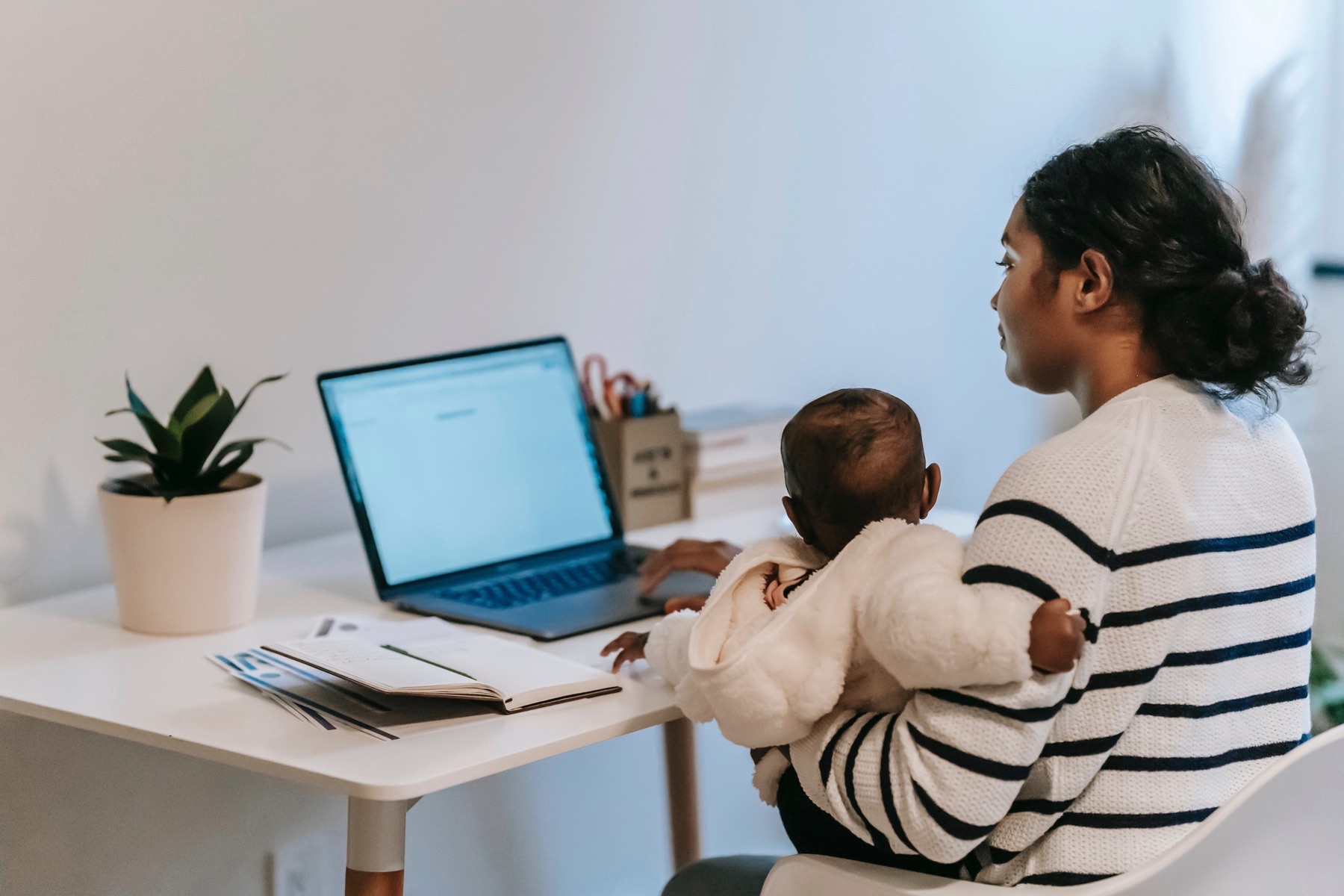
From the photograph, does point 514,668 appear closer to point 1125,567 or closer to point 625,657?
point 625,657

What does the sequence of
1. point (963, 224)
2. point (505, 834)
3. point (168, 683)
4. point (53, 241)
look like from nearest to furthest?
point (168, 683), point (53, 241), point (505, 834), point (963, 224)

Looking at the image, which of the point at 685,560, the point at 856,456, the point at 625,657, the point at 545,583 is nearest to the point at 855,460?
the point at 856,456

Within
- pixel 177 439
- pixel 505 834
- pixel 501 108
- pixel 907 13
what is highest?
pixel 907 13

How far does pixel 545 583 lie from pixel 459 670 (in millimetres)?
420

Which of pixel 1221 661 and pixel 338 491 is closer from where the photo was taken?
pixel 1221 661

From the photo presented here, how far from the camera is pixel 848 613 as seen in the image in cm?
101

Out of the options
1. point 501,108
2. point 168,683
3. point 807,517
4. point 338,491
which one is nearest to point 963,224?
point 501,108

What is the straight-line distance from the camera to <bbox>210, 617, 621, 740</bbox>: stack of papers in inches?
44.2

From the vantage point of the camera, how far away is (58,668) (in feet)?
4.19

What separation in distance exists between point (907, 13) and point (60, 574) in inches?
68.6

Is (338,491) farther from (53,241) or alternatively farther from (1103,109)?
(1103,109)

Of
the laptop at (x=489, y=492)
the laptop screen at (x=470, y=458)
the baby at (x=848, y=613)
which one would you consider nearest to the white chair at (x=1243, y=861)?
the baby at (x=848, y=613)

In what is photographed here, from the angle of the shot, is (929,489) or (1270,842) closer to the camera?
(1270,842)

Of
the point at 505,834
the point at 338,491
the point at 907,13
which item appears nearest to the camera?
the point at 338,491
